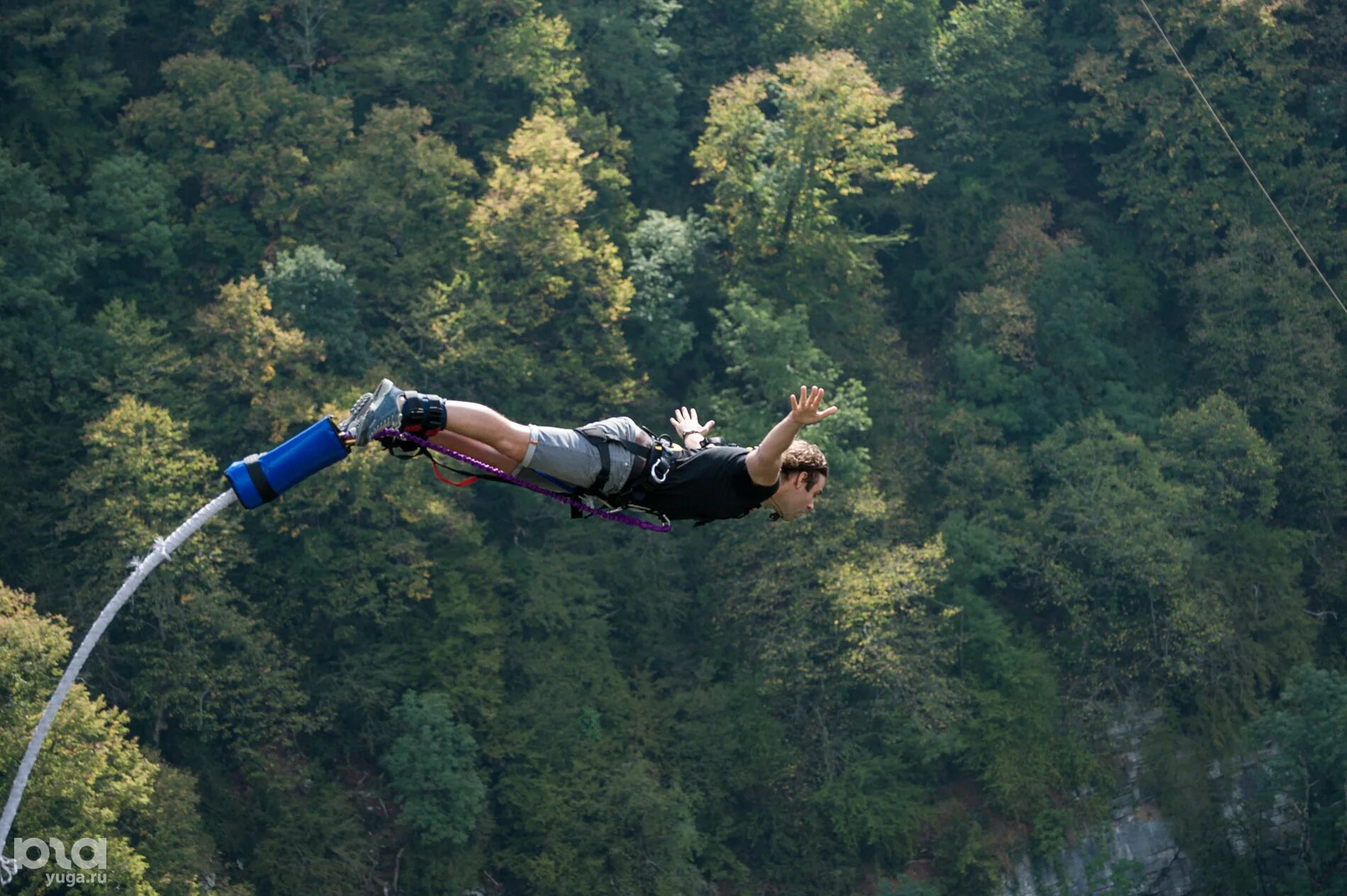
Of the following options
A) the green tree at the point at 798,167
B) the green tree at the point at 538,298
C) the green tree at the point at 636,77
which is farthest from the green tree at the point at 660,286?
the green tree at the point at 636,77

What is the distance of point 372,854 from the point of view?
22875 mm

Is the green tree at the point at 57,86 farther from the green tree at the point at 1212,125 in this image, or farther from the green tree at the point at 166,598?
the green tree at the point at 1212,125

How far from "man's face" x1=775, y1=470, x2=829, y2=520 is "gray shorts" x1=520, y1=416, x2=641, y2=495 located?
74cm

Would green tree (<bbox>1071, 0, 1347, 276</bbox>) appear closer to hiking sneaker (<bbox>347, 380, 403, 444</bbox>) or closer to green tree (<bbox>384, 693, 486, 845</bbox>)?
green tree (<bbox>384, 693, 486, 845</bbox>)

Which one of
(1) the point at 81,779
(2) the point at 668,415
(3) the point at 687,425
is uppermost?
(3) the point at 687,425

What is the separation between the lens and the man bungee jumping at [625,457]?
767 centimetres

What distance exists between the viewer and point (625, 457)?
8164mm

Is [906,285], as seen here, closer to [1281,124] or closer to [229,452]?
[1281,124]

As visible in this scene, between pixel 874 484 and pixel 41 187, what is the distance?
1265 cm

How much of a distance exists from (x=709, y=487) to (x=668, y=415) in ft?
65.2

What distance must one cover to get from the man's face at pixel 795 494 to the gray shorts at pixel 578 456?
742 mm

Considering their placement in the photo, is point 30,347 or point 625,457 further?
point 30,347

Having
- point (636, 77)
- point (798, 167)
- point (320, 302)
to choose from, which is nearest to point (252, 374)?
point (320, 302)

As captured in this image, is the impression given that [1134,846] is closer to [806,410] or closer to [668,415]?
[668,415]
